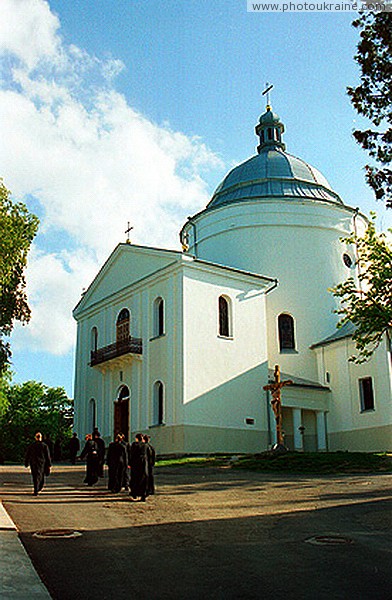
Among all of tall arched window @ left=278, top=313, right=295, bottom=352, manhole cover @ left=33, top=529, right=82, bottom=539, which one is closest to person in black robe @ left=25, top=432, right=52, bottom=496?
manhole cover @ left=33, top=529, right=82, bottom=539

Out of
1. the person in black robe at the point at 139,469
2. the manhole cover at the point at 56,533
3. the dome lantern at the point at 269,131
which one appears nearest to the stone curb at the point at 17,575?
the manhole cover at the point at 56,533

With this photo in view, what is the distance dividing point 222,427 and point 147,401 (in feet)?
12.0

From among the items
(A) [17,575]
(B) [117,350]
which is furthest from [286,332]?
(A) [17,575]

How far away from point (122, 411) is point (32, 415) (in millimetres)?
27765

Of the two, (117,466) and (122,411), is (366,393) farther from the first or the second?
(117,466)

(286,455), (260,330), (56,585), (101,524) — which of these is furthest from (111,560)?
(260,330)

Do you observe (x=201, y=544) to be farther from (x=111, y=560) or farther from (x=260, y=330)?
(x=260, y=330)

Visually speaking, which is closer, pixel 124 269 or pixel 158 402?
pixel 158 402

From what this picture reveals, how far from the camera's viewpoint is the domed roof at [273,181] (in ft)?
116

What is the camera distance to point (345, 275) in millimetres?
35344

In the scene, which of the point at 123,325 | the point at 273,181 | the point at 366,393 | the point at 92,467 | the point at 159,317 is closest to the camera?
the point at 92,467

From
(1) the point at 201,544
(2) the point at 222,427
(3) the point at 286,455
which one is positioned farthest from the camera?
(2) the point at 222,427

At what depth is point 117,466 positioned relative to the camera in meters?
15.9

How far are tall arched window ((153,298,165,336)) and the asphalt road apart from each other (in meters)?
14.0
